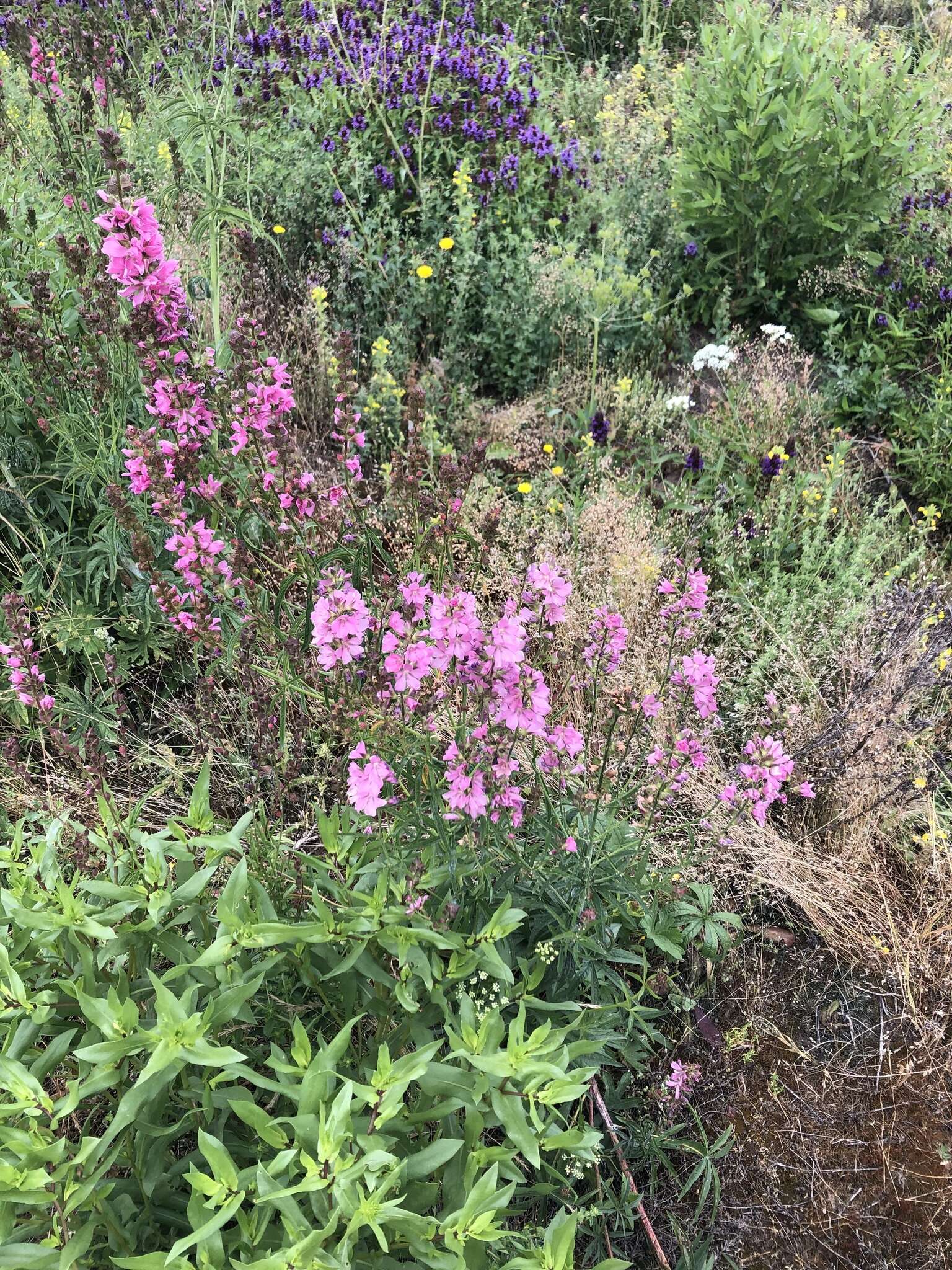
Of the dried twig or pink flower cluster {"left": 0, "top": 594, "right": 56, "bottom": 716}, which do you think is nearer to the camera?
the dried twig

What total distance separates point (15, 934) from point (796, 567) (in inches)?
110

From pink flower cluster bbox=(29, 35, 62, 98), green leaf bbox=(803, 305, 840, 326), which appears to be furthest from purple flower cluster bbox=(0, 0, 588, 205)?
green leaf bbox=(803, 305, 840, 326)

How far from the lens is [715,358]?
3.83 meters

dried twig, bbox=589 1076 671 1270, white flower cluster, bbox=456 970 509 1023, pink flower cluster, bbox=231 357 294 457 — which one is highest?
pink flower cluster, bbox=231 357 294 457

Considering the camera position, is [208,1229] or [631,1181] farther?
[631,1181]

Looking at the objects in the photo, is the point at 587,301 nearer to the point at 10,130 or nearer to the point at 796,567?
the point at 796,567

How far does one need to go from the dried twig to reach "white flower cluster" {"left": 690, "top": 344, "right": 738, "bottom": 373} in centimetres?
288

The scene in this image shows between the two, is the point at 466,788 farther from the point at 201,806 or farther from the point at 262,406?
the point at 262,406

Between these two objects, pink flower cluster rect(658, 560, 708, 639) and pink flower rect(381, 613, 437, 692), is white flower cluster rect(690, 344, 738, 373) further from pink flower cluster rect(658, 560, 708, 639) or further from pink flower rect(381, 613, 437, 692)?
pink flower rect(381, 613, 437, 692)

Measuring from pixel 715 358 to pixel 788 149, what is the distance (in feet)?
3.08

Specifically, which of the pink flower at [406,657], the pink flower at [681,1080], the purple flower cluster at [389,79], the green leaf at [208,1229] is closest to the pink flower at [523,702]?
the pink flower at [406,657]

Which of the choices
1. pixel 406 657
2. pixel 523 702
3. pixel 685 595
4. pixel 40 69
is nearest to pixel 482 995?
pixel 523 702

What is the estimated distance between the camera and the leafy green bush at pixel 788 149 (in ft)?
12.7

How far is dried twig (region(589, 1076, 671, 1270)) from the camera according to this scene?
68.6 inches
